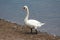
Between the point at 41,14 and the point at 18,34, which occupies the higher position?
the point at 18,34

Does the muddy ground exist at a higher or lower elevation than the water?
higher

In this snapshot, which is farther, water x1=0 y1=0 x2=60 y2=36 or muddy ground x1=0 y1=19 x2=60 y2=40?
water x1=0 y1=0 x2=60 y2=36

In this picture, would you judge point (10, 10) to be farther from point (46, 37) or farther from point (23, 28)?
point (46, 37)

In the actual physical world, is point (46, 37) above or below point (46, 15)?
above

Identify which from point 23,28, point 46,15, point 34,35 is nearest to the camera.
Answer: point 34,35

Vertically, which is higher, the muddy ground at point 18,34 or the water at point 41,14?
the muddy ground at point 18,34

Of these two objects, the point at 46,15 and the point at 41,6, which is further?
the point at 41,6

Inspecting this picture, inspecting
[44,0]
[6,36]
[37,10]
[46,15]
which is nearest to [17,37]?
[6,36]

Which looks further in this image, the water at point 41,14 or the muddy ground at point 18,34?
Result: the water at point 41,14

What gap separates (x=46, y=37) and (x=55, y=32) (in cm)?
235

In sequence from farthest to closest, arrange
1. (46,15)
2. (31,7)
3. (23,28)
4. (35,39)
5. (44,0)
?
(44,0), (31,7), (46,15), (23,28), (35,39)

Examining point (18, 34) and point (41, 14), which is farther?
point (41, 14)

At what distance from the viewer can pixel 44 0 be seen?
2497 centimetres

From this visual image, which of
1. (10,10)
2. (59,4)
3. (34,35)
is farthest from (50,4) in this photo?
(34,35)
